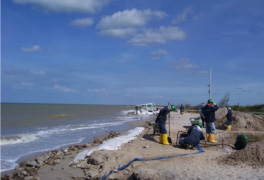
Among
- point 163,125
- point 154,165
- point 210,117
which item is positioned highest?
point 210,117

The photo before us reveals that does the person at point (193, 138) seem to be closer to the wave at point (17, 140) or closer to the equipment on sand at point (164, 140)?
the equipment on sand at point (164, 140)

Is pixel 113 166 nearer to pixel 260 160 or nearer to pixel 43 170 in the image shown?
A: pixel 43 170

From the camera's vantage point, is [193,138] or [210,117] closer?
[193,138]

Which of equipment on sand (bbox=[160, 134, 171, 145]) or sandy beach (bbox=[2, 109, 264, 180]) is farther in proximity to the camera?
equipment on sand (bbox=[160, 134, 171, 145])

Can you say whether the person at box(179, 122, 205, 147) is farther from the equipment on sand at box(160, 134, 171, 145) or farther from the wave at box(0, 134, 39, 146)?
the wave at box(0, 134, 39, 146)

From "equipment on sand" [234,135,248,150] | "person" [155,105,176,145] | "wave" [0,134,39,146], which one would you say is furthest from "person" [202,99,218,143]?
"wave" [0,134,39,146]

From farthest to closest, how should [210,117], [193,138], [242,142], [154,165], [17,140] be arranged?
[17,140] → [210,117] → [193,138] → [242,142] → [154,165]

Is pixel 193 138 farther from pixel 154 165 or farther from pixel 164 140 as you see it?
pixel 154 165

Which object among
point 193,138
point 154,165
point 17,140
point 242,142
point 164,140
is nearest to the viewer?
point 154,165

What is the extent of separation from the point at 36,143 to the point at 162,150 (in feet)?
27.3

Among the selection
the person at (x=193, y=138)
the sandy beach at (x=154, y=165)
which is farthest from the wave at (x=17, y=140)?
the person at (x=193, y=138)

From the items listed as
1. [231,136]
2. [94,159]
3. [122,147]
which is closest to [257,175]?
[94,159]

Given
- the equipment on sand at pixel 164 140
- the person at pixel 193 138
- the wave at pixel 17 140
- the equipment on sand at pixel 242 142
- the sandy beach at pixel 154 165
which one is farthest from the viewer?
the wave at pixel 17 140

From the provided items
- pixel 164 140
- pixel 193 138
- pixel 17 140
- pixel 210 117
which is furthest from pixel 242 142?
pixel 17 140
